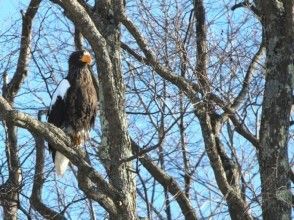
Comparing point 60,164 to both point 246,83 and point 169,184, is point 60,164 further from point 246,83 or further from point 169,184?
point 246,83

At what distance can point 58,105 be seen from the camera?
6.19 meters

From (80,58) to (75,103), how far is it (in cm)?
38

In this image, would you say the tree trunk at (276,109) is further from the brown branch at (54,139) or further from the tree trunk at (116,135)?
the brown branch at (54,139)

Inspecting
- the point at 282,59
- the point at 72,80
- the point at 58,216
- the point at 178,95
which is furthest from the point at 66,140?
the point at 72,80

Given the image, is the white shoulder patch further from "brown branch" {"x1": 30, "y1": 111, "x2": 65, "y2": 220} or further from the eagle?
"brown branch" {"x1": 30, "y1": 111, "x2": 65, "y2": 220}

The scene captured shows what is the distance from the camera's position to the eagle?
613cm

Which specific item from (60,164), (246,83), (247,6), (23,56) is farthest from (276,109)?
(23,56)

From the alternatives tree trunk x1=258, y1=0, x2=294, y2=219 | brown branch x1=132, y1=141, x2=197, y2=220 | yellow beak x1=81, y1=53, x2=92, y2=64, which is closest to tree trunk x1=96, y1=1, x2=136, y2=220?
brown branch x1=132, y1=141, x2=197, y2=220

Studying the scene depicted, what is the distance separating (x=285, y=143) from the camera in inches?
185

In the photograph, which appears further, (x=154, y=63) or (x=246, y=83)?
(x=246, y=83)

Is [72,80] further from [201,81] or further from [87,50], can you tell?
Answer: [201,81]

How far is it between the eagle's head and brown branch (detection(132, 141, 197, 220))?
3.87 feet

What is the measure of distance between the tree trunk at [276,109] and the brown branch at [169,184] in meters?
0.63

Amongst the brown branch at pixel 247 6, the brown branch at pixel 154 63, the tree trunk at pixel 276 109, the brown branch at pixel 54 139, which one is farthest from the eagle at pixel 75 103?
the brown branch at pixel 54 139
